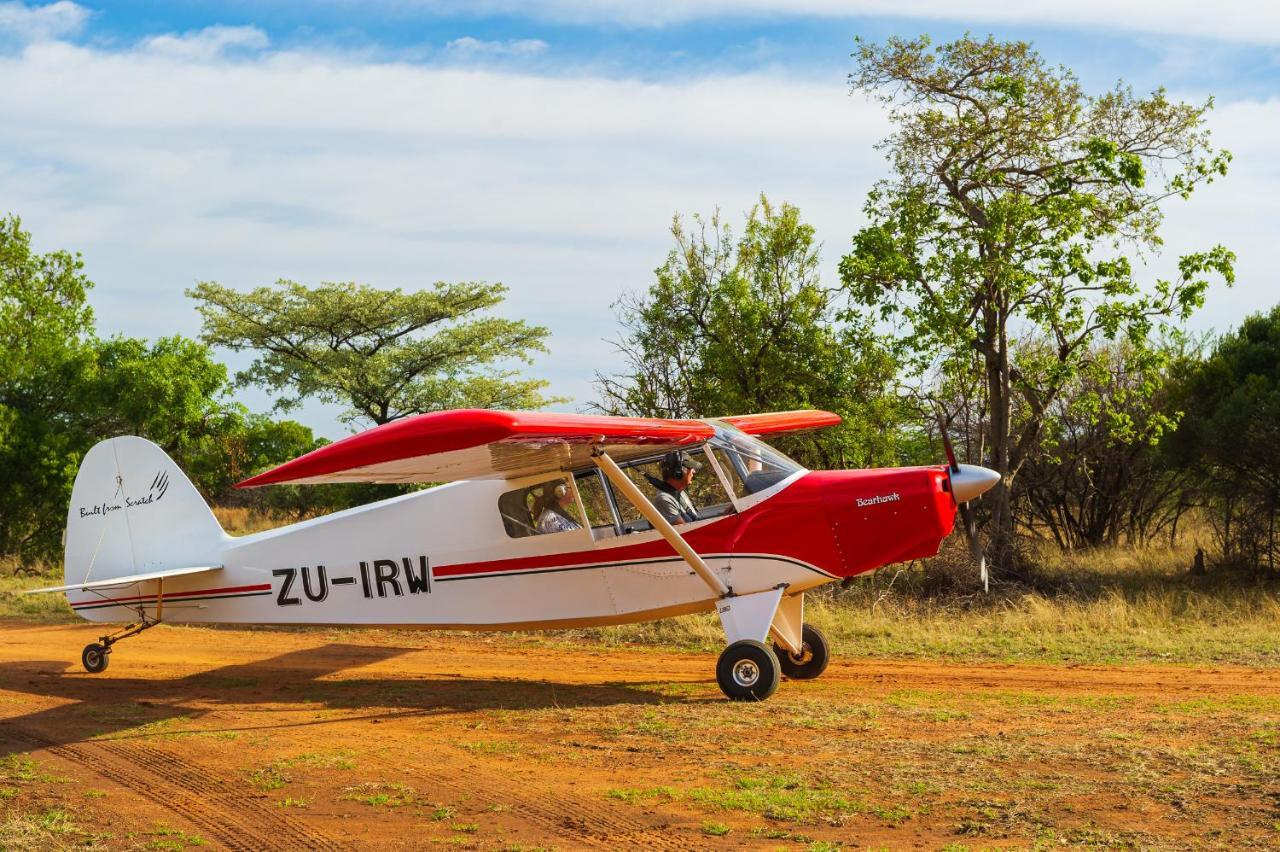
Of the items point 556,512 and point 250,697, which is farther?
point 250,697

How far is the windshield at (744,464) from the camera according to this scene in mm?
10344

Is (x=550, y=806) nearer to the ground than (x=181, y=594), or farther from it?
nearer to the ground

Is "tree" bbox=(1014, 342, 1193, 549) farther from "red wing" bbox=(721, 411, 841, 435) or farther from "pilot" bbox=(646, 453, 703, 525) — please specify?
"pilot" bbox=(646, 453, 703, 525)

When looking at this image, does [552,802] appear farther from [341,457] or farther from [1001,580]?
[1001,580]

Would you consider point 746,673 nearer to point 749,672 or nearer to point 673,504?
point 749,672

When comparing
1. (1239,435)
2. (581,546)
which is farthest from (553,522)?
(1239,435)

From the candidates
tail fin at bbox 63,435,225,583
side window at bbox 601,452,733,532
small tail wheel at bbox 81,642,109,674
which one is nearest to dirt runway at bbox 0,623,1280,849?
small tail wheel at bbox 81,642,109,674

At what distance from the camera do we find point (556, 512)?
1066cm

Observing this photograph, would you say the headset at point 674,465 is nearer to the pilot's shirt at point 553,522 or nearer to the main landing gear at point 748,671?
the pilot's shirt at point 553,522

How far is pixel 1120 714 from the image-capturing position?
8906mm

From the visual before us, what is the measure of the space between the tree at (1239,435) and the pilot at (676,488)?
11.5 metres

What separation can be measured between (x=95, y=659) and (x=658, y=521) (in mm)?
6498

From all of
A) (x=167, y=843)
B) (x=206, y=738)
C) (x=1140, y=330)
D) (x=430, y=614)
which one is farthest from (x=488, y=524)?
(x=1140, y=330)

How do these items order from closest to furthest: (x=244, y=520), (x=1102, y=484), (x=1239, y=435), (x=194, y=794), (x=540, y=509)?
(x=194, y=794) < (x=540, y=509) < (x=1239, y=435) < (x=1102, y=484) < (x=244, y=520)
